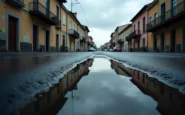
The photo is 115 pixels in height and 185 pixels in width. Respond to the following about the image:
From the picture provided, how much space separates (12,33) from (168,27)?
17.3 meters

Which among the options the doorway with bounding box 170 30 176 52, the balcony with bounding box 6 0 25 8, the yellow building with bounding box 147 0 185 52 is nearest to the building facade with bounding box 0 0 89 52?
the balcony with bounding box 6 0 25 8

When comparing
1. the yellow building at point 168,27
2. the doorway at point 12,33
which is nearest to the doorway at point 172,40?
the yellow building at point 168,27

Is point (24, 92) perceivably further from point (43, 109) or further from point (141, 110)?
point (141, 110)

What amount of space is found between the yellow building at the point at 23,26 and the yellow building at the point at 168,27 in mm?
13517

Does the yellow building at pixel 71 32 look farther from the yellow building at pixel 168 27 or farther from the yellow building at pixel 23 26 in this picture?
the yellow building at pixel 168 27

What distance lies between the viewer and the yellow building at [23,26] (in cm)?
938

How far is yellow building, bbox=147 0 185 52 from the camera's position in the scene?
1490cm

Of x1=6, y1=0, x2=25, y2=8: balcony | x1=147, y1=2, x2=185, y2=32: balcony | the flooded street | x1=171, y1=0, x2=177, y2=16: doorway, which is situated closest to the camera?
the flooded street

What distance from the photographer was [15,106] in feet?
2.82

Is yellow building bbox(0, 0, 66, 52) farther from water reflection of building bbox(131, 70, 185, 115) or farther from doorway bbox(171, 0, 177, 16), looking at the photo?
doorway bbox(171, 0, 177, 16)

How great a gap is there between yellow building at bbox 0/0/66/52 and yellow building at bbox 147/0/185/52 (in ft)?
44.3

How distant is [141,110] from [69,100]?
Result: 51 centimetres

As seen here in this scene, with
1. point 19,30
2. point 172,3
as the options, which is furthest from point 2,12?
point 172,3

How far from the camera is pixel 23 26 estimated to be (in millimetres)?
11844
